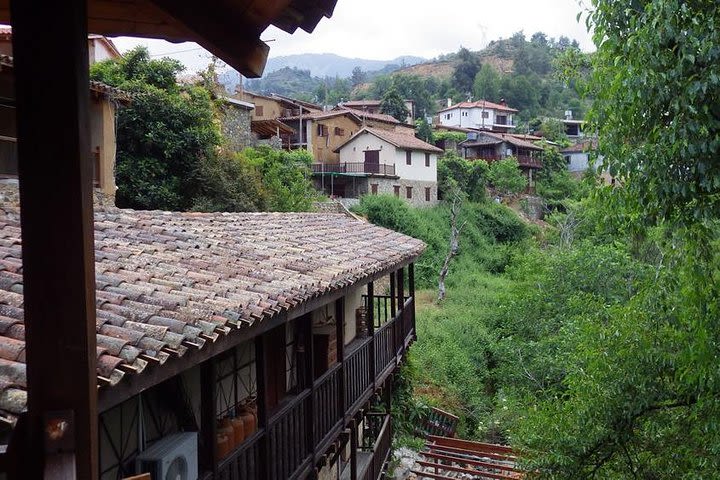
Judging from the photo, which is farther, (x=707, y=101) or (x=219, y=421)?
(x=219, y=421)

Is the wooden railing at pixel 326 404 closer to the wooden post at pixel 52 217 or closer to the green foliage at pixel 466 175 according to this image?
the wooden post at pixel 52 217

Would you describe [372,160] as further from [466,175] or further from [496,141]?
[496,141]

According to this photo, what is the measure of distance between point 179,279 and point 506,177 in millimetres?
44627

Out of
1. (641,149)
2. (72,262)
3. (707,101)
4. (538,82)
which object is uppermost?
(538,82)

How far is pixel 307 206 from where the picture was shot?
86.0ft

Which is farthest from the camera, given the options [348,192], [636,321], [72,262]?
[348,192]

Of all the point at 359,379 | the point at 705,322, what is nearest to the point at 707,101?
the point at 705,322

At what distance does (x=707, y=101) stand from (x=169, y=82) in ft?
66.9

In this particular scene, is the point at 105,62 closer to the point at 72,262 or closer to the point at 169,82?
the point at 169,82

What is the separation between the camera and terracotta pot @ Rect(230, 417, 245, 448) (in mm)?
6797

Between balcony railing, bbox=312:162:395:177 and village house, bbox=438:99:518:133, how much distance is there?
30835 mm

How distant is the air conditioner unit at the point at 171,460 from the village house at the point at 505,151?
49233 mm

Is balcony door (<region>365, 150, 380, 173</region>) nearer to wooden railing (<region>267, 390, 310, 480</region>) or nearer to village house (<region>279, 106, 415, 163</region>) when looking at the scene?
village house (<region>279, 106, 415, 163</region>)

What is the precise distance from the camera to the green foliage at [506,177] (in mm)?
47750
